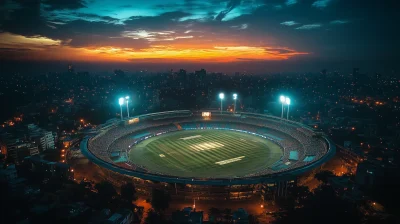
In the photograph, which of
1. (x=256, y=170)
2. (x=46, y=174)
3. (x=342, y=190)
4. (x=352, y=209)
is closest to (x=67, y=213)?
(x=46, y=174)

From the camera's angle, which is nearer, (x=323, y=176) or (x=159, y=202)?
(x=159, y=202)

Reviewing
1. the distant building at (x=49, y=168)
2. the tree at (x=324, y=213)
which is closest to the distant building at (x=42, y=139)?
the distant building at (x=49, y=168)

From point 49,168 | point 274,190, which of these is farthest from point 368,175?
point 49,168

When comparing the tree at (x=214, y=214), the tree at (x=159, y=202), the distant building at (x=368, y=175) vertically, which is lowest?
the tree at (x=214, y=214)

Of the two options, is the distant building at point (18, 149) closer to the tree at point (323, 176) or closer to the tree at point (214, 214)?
the tree at point (214, 214)

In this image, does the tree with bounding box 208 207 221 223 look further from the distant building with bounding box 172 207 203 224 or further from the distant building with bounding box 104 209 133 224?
the distant building with bounding box 104 209 133 224

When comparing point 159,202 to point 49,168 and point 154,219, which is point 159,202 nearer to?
point 154,219

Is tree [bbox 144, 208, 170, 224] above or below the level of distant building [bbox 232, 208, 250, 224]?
below

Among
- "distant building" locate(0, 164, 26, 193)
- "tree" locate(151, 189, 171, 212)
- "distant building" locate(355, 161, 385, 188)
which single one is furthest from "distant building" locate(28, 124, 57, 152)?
"distant building" locate(355, 161, 385, 188)

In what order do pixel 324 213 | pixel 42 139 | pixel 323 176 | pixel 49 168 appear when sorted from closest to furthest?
pixel 324 213 → pixel 323 176 → pixel 49 168 → pixel 42 139

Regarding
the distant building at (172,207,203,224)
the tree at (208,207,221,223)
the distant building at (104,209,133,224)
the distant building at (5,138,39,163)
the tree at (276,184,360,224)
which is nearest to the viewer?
the distant building at (104,209,133,224)

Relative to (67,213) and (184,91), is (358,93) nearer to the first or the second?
(184,91)

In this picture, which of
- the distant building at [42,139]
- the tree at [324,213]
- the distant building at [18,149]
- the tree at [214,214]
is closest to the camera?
the tree at [324,213]
